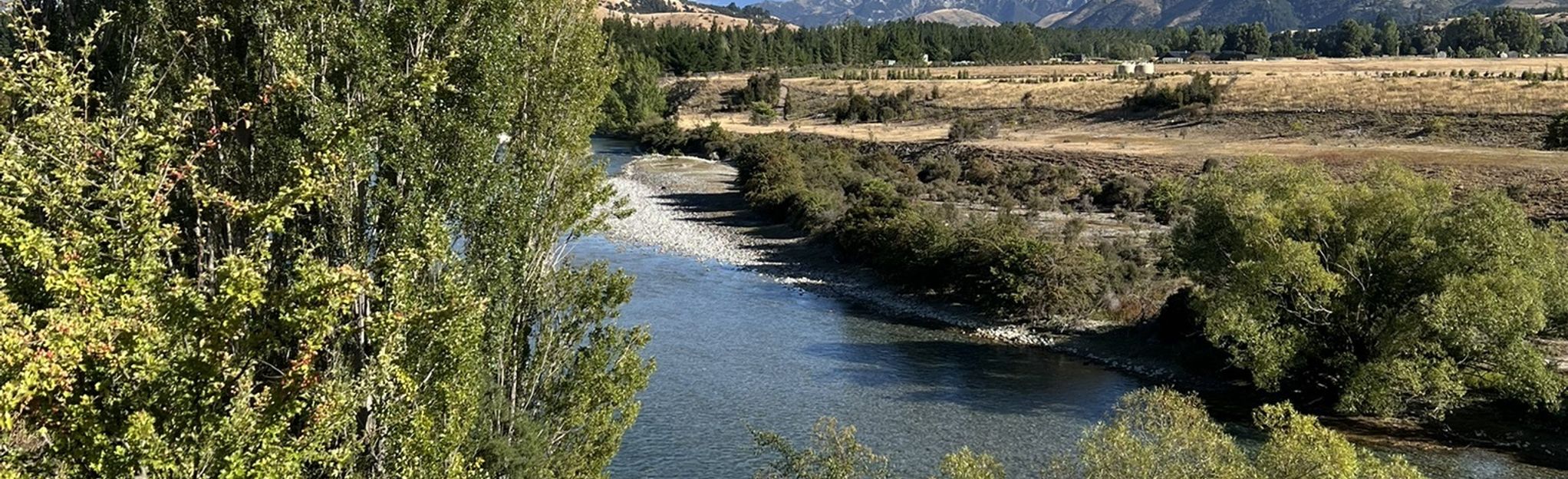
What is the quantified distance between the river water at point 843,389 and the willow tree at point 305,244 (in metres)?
8.17

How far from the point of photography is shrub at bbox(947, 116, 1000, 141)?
78.6 meters

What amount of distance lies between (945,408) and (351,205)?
1858cm

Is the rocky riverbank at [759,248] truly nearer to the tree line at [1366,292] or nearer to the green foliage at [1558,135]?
the tree line at [1366,292]

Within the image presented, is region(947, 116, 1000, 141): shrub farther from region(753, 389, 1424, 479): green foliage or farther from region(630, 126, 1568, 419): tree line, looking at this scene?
region(753, 389, 1424, 479): green foliage

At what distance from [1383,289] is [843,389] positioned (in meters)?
13.4

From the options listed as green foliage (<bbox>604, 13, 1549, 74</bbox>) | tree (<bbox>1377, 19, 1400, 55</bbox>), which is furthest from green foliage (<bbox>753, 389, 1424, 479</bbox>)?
tree (<bbox>1377, 19, 1400, 55</bbox>)

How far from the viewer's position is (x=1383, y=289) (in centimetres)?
2552

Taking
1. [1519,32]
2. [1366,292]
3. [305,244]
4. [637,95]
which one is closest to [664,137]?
[637,95]

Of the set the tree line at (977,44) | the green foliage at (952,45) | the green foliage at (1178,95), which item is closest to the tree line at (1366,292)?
the green foliage at (1178,95)

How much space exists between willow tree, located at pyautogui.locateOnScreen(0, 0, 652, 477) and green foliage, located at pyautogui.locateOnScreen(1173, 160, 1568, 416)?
17.1 metres

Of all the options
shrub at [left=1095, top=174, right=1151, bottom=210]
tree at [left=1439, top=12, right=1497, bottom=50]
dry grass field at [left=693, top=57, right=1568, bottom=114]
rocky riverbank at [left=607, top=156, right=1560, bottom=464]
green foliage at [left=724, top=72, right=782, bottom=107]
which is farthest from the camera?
tree at [left=1439, top=12, right=1497, bottom=50]

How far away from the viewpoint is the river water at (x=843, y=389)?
22547 millimetres

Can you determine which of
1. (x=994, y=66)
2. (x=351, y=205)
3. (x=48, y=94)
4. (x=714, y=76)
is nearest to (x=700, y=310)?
(x=351, y=205)

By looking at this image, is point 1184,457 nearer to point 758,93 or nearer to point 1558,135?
point 1558,135
